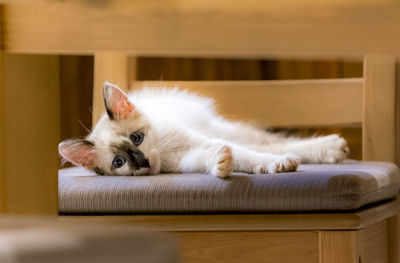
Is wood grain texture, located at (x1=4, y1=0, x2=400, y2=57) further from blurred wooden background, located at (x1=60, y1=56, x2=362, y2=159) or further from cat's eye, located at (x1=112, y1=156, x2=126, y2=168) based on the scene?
blurred wooden background, located at (x1=60, y1=56, x2=362, y2=159)

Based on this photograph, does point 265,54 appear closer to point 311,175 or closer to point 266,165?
point 311,175

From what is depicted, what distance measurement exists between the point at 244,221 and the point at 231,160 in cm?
12


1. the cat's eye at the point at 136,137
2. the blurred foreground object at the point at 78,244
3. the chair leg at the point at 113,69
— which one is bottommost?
the blurred foreground object at the point at 78,244

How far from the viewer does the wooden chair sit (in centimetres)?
73

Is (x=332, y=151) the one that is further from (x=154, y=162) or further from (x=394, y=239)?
(x=154, y=162)

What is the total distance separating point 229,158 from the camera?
1150 millimetres

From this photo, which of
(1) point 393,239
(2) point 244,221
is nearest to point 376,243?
(1) point 393,239

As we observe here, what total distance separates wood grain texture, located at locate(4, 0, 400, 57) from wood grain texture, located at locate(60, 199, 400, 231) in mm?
426

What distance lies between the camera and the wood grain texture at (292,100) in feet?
6.32

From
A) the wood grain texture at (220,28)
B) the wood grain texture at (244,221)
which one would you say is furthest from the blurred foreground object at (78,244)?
the wood grain texture at (244,221)

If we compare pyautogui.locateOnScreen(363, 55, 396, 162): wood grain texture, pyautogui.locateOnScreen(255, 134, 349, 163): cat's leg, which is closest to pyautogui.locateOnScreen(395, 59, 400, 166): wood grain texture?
pyautogui.locateOnScreen(363, 55, 396, 162): wood grain texture

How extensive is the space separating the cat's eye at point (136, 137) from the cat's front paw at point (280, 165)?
268mm

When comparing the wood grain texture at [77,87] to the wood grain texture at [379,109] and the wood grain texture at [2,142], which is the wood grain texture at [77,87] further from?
the wood grain texture at [2,142]

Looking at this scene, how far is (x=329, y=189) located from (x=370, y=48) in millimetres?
411
